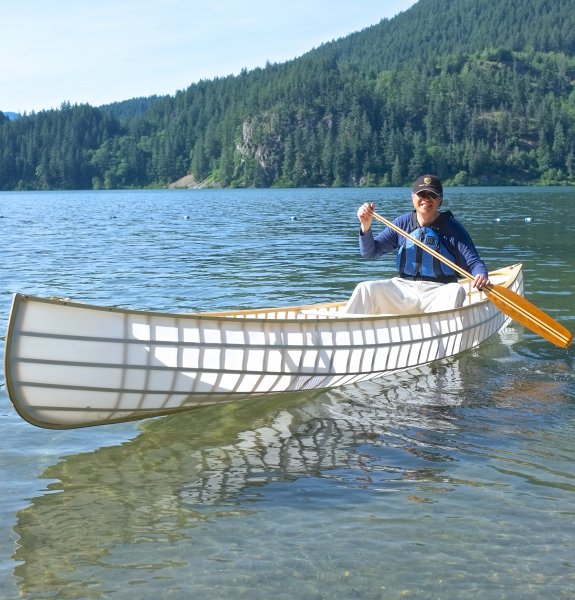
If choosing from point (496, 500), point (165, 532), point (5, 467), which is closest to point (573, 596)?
point (496, 500)

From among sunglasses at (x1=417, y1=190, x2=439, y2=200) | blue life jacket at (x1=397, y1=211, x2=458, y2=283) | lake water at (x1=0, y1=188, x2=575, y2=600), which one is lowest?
lake water at (x1=0, y1=188, x2=575, y2=600)

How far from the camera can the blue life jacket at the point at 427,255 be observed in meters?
11.4

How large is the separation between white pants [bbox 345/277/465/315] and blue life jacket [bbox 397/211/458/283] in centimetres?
15

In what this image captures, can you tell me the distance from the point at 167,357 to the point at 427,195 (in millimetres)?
4602

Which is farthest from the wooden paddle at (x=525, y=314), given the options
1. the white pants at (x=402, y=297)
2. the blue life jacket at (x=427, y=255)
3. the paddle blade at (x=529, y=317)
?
the white pants at (x=402, y=297)

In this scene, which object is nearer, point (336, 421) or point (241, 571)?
point (241, 571)

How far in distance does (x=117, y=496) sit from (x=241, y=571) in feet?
5.79

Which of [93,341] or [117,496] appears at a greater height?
[93,341]

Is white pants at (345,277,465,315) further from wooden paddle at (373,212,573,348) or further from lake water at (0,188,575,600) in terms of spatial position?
lake water at (0,188,575,600)

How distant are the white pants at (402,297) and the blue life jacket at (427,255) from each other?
0.49ft

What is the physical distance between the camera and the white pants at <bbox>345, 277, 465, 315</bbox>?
11.1m

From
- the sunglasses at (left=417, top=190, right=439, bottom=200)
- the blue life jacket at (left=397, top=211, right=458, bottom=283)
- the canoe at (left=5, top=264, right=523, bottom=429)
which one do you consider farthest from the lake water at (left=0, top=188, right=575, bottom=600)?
the sunglasses at (left=417, top=190, right=439, bottom=200)

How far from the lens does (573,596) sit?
17.6ft

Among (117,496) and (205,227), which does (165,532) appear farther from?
(205,227)
